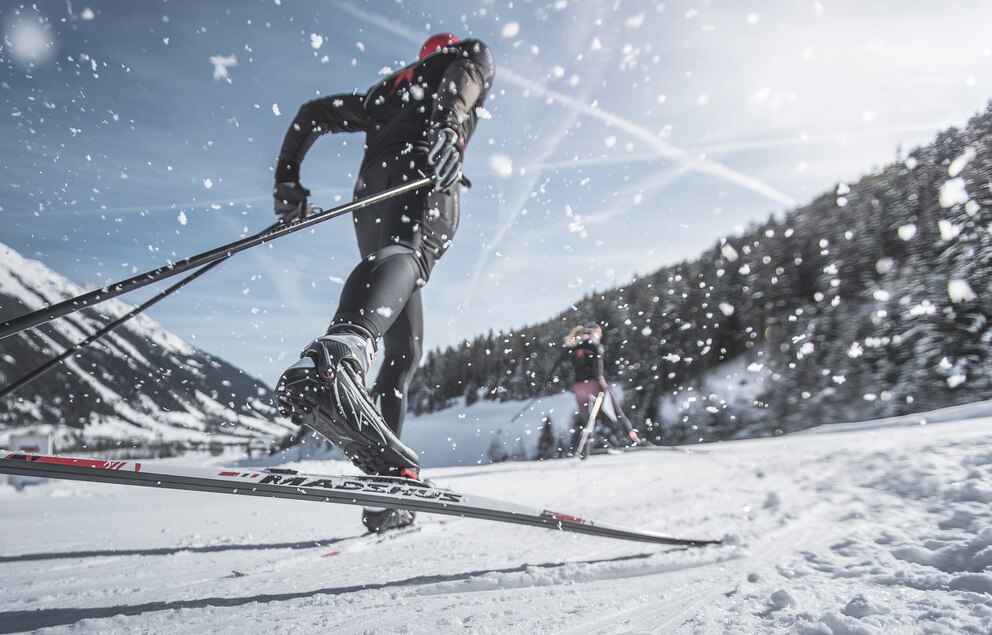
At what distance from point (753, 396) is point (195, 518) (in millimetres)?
9884

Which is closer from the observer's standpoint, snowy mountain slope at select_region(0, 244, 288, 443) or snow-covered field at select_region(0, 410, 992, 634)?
snow-covered field at select_region(0, 410, 992, 634)

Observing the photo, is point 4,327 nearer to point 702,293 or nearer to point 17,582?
point 17,582

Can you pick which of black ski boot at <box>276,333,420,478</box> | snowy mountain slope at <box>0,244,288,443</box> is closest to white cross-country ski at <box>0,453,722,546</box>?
black ski boot at <box>276,333,420,478</box>

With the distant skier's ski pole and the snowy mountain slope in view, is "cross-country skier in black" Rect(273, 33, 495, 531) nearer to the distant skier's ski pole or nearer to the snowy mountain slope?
the snowy mountain slope

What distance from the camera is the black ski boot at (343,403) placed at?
1104 mm

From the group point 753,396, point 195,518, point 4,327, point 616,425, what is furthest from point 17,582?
point 753,396

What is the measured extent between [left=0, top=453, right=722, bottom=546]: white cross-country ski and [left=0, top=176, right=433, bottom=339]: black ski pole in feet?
0.93

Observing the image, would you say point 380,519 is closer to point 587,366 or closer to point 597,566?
point 597,566

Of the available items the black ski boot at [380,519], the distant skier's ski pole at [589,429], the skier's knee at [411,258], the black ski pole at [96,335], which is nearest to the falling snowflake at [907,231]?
the distant skier's ski pole at [589,429]

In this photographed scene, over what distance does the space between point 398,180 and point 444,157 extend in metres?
0.24

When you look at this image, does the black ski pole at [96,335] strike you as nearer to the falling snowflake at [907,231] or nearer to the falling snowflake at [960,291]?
the falling snowflake at [960,291]

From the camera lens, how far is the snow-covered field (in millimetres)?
802

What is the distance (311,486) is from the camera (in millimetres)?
1117

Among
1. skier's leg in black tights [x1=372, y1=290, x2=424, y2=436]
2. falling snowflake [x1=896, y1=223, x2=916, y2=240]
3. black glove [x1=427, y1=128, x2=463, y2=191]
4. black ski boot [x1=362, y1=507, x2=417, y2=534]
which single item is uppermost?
falling snowflake [x1=896, y1=223, x2=916, y2=240]
